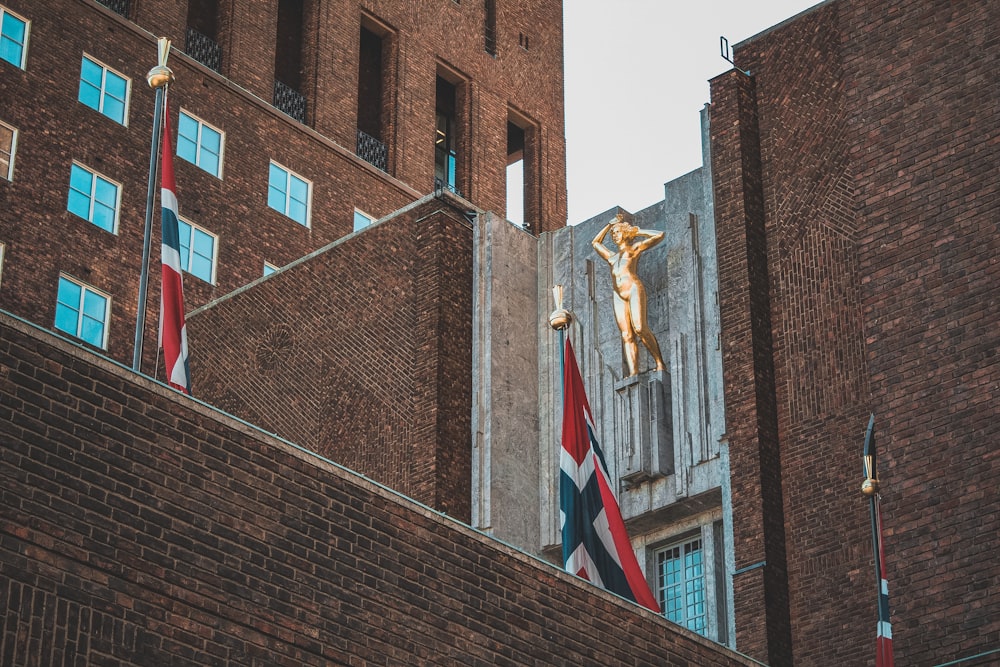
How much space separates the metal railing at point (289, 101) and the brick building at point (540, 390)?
177 inches

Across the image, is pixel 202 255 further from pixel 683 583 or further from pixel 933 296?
pixel 933 296

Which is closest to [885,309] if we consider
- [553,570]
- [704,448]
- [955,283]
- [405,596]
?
[955,283]

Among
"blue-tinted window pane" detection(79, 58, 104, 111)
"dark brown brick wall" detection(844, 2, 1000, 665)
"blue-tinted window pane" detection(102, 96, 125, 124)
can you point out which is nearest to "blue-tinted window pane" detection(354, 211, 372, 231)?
"blue-tinted window pane" detection(102, 96, 125, 124)

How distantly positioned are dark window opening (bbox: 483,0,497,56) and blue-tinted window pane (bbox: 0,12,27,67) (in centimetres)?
1749

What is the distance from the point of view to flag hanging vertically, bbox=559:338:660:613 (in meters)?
24.6

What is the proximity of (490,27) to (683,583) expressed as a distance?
31940 millimetres

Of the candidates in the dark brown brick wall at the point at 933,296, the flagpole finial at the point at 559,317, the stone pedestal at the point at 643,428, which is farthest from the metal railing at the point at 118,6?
the dark brown brick wall at the point at 933,296

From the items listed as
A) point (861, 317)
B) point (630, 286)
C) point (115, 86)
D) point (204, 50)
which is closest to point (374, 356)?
point (630, 286)

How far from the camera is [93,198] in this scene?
151ft

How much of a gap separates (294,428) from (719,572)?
976 cm

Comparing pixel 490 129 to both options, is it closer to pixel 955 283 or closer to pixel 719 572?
pixel 719 572

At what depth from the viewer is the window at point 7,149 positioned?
1743 inches

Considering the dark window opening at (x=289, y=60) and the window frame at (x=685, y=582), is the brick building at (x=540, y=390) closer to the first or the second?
the window frame at (x=685, y=582)

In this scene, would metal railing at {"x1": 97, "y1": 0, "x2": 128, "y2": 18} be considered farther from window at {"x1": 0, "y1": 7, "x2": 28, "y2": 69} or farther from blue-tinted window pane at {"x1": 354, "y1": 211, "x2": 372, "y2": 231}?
blue-tinted window pane at {"x1": 354, "y1": 211, "x2": 372, "y2": 231}
